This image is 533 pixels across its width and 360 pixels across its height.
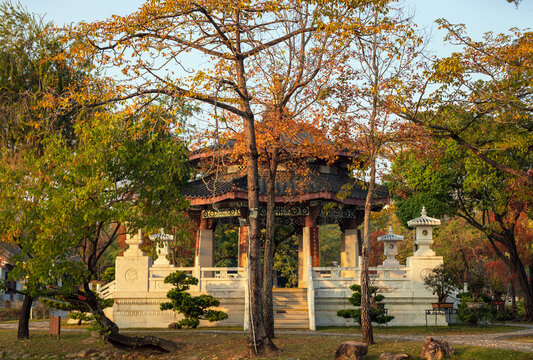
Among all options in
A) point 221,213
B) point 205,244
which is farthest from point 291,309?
point 205,244

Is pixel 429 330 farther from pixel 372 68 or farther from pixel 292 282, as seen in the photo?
pixel 292 282

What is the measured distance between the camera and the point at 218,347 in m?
16.8

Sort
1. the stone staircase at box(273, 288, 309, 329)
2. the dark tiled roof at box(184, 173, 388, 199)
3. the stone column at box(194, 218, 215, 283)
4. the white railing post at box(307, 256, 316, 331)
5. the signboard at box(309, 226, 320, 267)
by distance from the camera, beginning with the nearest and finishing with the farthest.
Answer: the white railing post at box(307, 256, 316, 331), the stone staircase at box(273, 288, 309, 329), the dark tiled roof at box(184, 173, 388, 199), the signboard at box(309, 226, 320, 267), the stone column at box(194, 218, 215, 283)

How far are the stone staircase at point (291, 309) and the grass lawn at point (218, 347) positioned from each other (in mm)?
4598

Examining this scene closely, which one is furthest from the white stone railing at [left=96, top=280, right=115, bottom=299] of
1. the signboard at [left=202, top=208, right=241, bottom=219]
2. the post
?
A: the post

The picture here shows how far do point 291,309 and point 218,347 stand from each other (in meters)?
8.60

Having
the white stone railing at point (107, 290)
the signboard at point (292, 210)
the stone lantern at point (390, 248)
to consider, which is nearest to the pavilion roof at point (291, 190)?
the signboard at point (292, 210)

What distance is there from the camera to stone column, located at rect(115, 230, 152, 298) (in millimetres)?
25438

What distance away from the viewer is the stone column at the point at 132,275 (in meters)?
25.4

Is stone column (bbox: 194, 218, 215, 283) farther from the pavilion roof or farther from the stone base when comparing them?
the stone base

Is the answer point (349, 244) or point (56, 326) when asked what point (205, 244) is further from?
point (56, 326)

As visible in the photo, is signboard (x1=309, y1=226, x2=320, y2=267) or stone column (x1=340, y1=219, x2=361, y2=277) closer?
signboard (x1=309, y1=226, x2=320, y2=267)

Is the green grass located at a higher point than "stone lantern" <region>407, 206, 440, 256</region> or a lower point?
lower

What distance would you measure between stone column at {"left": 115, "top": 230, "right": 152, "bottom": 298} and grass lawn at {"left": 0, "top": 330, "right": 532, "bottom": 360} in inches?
173
